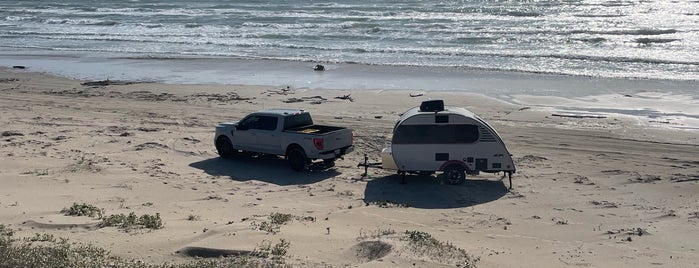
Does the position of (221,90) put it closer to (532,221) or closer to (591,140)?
(591,140)

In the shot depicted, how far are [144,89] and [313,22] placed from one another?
31.6m

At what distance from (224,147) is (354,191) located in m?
4.94

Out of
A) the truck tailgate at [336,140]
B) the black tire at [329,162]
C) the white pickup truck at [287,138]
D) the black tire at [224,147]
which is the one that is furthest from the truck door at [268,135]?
A: the truck tailgate at [336,140]

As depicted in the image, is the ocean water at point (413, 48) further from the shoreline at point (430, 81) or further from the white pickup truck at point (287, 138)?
the white pickup truck at point (287, 138)

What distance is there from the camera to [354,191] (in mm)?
18641

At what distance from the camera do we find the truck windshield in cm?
2108

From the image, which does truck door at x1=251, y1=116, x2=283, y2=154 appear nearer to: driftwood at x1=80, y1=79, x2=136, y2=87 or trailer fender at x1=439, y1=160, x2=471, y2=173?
trailer fender at x1=439, y1=160, x2=471, y2=173

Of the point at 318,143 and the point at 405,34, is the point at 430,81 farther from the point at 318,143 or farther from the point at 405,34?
the point at 405,34

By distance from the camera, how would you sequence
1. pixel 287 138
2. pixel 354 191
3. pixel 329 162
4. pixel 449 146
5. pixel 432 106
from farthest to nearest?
pixel 329 162
pixel 287 138
pixel 432 106
pixel 449 146
pixel 354 191

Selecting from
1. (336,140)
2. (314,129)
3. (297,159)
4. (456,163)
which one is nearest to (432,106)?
(456,163)

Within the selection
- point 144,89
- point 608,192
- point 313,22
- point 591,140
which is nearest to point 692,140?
point 591,140

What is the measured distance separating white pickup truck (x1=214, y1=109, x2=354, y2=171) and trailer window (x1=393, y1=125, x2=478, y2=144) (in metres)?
2.04

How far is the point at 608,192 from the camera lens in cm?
1852

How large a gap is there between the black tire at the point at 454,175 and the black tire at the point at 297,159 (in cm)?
363
